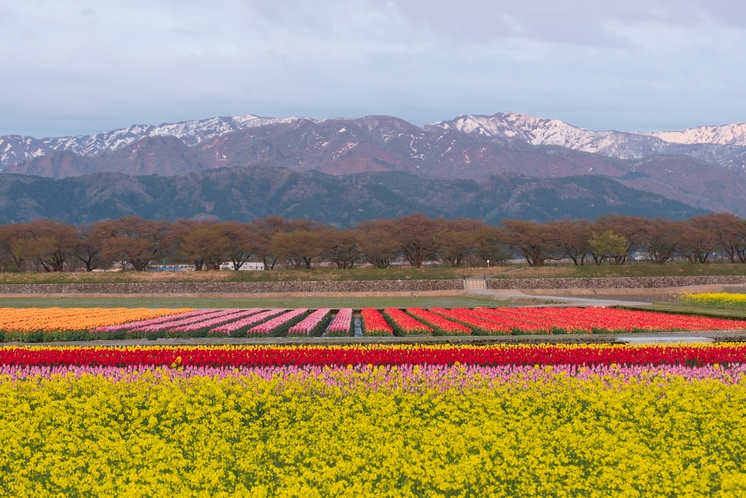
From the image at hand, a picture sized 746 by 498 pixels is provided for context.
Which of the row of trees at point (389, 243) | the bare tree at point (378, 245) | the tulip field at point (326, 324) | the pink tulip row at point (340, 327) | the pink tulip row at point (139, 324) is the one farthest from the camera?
the bare tree at point (378, 245)

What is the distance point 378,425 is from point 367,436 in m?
0.64

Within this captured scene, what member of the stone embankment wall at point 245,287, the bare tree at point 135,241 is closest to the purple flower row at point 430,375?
the stone embankment wall at point 245,287

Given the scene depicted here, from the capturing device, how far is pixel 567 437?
1141cm

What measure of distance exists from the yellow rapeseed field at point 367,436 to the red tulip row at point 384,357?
2087mm

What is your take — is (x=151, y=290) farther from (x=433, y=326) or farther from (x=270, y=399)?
(x=270, y=399)

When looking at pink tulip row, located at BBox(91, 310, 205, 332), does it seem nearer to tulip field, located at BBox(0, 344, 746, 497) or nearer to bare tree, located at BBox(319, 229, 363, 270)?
tulip field, located at BBox(0, 344, 746, 497)

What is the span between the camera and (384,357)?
18391 millimetres

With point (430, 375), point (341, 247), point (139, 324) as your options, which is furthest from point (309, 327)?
point (341, 247)

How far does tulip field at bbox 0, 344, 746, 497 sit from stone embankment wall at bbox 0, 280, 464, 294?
70.8m

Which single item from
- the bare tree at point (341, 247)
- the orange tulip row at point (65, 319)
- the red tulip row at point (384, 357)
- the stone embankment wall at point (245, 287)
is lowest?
the stone embankment wall at point (245, 287)

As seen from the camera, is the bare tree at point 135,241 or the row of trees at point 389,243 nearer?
the row of trees at point 389,243

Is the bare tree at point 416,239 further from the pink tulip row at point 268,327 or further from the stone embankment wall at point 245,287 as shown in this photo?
the pink tulip row at point 268,327

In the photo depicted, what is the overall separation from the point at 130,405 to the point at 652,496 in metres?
9.89

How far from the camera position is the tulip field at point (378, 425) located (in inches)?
383
